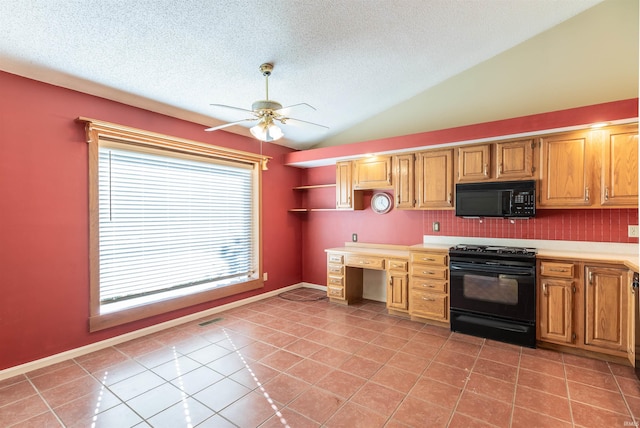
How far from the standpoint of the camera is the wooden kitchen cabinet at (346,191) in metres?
4.67

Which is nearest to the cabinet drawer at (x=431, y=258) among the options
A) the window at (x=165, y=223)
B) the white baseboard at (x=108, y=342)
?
the window at (x=165, y=223)

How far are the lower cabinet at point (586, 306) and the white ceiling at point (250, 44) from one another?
2.52 m

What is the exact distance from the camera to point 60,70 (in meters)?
2.73

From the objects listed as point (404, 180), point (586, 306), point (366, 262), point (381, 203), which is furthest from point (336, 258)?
point (586, 306)

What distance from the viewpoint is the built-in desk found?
3670mm

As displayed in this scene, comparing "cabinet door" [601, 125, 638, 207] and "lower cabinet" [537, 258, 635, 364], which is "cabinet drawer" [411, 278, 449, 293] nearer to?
"lower cabinet" [537, 258, 635, 364]

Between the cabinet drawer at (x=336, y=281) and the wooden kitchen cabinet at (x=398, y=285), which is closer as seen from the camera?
the wooden kitchen cabinet at (x=398, y=285)

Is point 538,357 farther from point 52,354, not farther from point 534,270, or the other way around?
point 52,354

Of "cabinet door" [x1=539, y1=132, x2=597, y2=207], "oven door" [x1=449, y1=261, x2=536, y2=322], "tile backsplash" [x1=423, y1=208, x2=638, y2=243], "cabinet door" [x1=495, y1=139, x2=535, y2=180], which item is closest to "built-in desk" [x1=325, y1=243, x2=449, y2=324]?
"oven door" [x1=449, y1=261, x2=536, y2=322]

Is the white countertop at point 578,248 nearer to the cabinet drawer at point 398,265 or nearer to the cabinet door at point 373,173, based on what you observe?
the cabinet drawer at point 398,265

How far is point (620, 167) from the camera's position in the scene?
2875mm

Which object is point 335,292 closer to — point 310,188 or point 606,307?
point 310,188

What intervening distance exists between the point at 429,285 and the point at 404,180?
1.42 meters

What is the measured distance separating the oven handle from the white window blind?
2996mm
